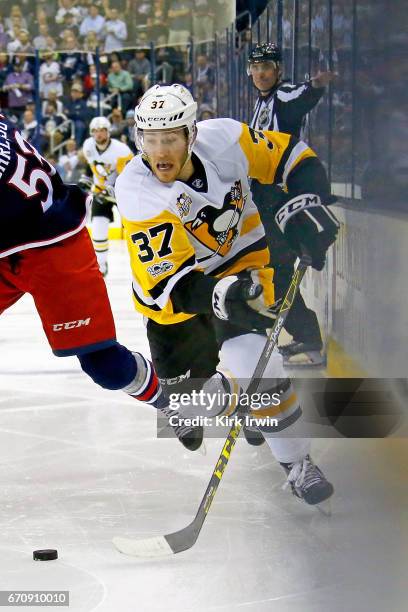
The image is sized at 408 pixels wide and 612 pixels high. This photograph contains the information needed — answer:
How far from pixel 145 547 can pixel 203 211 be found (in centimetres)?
82

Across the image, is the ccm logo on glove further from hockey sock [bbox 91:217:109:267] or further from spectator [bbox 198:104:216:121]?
spectator [bbox 198:104:216:121]

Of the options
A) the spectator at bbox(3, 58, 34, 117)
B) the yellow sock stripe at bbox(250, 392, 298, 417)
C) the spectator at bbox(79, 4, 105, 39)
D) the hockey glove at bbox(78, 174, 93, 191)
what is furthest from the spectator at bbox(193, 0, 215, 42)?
the yellow sock stripe at bbox(250, 392, 298, 417)

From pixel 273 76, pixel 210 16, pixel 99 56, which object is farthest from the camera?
pixel 99 56

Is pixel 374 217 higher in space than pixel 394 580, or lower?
higher

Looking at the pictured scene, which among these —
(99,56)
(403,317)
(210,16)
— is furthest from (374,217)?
(99,56)

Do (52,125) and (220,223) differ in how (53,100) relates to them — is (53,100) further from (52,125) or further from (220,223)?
(220,223)

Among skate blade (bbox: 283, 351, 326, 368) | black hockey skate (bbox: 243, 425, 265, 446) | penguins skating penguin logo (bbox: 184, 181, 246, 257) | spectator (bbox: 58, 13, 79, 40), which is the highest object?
penguins skating penguin logo (bbox: 184, 181, 246, 257)

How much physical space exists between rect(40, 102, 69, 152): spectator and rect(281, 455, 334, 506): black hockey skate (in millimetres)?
9142

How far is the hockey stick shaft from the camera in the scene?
7.26 feet

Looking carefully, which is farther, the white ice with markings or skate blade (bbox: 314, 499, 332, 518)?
skate blade (bbox: 314, 499, 332, 518)

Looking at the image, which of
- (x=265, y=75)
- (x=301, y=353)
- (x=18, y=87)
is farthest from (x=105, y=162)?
(x=18, y=87)

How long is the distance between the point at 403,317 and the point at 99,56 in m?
9.73

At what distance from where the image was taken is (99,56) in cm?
1188

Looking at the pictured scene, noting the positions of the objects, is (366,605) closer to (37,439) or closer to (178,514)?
(178,514)
